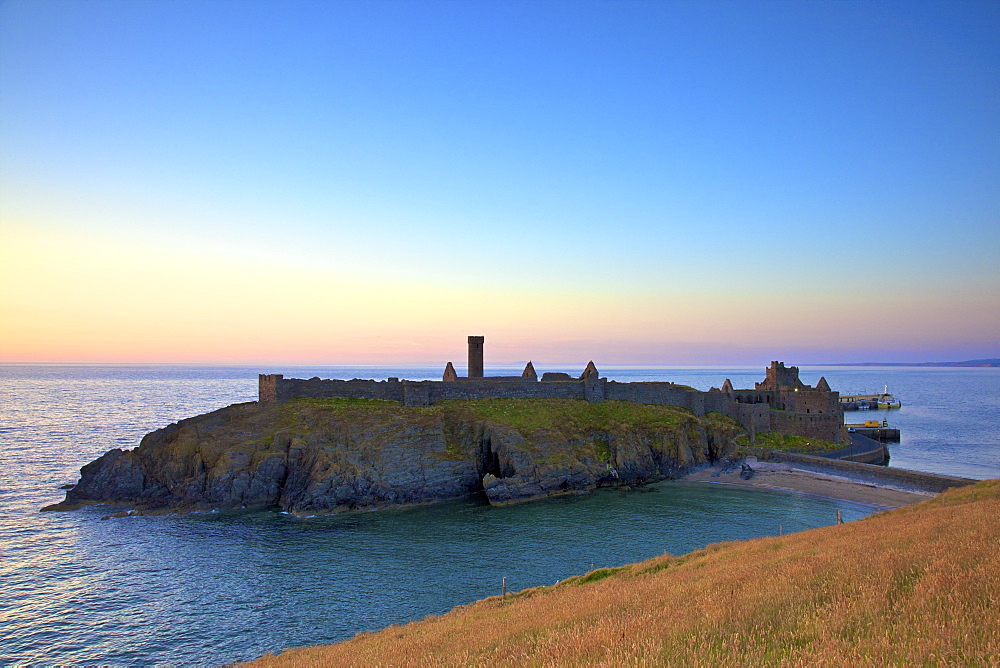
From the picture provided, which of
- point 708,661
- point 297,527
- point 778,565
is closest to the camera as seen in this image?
point 708,661

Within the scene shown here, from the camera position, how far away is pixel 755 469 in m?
65.5

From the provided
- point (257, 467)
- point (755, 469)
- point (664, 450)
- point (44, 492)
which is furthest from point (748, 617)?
point (44, 492)

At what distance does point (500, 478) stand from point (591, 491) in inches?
396

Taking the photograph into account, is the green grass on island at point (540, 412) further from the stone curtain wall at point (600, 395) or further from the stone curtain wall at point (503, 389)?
the stone curtain wall at point (600, 395)

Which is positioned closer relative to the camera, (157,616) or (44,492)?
(157,616)

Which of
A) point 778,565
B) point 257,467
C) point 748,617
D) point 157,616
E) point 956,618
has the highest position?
point 956,618

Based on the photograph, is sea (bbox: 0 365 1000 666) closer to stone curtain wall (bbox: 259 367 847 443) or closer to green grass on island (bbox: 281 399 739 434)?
green grass on island (bbox: 281 399 739 434)

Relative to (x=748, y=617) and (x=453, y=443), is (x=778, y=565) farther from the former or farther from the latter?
(x=453, y=443)

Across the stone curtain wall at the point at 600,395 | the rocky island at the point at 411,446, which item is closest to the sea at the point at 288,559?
the rocky island at the point at 411,446

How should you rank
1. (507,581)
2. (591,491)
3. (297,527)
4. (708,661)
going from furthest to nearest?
(591,491) < (297,527) < (507,581) < (708,661)

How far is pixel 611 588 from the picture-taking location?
786 inches

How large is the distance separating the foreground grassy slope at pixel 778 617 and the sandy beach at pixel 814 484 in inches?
1468

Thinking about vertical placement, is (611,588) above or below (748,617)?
below

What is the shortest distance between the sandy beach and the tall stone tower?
32932 millimetres
